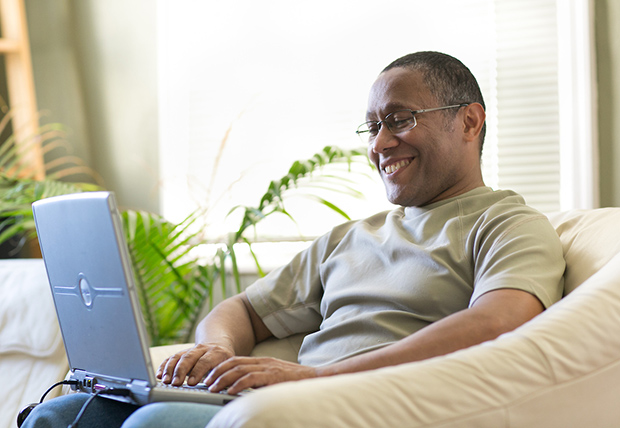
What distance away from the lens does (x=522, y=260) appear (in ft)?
3.68

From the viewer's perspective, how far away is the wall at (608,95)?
201 cm

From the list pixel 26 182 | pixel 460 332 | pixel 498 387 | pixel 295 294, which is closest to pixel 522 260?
pixel 460 332

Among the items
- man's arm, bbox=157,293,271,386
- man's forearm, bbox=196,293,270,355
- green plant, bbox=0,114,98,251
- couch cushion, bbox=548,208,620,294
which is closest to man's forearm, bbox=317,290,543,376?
couch cushion, bbox=548,208,620,294

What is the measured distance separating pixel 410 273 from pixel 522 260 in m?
0.25

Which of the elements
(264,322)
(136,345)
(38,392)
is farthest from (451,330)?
(38,392)

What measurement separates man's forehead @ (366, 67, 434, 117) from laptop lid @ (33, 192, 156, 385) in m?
0.73

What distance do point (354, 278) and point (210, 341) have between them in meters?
0.34

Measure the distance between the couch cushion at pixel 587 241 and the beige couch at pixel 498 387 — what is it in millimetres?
168

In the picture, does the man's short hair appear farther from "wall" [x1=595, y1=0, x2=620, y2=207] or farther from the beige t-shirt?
"wall" [x1=595, y1=0, x2=620, y2=207]

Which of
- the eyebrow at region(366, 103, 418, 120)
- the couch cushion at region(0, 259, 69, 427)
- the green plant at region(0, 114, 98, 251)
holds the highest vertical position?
the eyebrow at region(366, 103, 418, 120)

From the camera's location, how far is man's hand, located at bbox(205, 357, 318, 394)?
3.43 feet

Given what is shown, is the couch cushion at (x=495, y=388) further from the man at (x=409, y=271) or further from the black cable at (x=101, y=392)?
the black cable at (x=101, y=392)

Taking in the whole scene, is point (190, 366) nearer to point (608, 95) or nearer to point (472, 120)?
point (472, 120)

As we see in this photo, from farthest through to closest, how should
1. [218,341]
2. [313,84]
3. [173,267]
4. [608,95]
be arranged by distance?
[313,84], [173,267], [608,95], [218,341]
